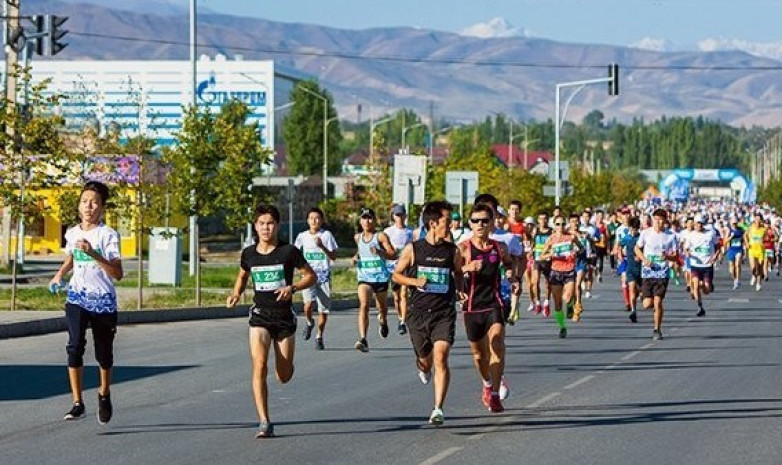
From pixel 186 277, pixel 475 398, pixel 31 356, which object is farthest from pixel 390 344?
pixel 186 277

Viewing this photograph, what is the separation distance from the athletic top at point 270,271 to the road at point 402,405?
0.97m

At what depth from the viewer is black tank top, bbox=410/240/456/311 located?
1414 cm

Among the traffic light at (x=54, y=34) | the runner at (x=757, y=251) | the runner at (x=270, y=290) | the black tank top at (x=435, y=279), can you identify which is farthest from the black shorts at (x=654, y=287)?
the runner at (x=757, y=251)

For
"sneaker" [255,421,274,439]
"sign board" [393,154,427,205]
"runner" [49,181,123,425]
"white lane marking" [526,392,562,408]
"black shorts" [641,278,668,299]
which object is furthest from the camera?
"sign board" [393,154,427,205]

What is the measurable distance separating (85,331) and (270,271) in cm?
148

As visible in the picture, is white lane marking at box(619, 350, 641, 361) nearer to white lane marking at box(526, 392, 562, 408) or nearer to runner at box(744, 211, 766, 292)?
white lane marking at box(526, 392, 562, 408)

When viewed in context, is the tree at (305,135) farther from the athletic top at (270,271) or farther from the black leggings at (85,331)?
the athletic top at (270,271)

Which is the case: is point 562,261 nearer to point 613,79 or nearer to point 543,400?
point 543,400

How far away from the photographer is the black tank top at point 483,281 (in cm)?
1477

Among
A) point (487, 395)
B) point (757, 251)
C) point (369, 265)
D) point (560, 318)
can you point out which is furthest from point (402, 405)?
point (757, 251)

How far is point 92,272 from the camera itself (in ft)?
44.7

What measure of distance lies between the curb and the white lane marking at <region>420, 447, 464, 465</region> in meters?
13.1

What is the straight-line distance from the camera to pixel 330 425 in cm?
1394

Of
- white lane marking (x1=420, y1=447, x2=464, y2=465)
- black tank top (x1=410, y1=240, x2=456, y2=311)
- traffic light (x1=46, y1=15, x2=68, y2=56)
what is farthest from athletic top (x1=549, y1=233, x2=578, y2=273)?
traffic light (x1=46, y1=15, x2=68, y2=56)
